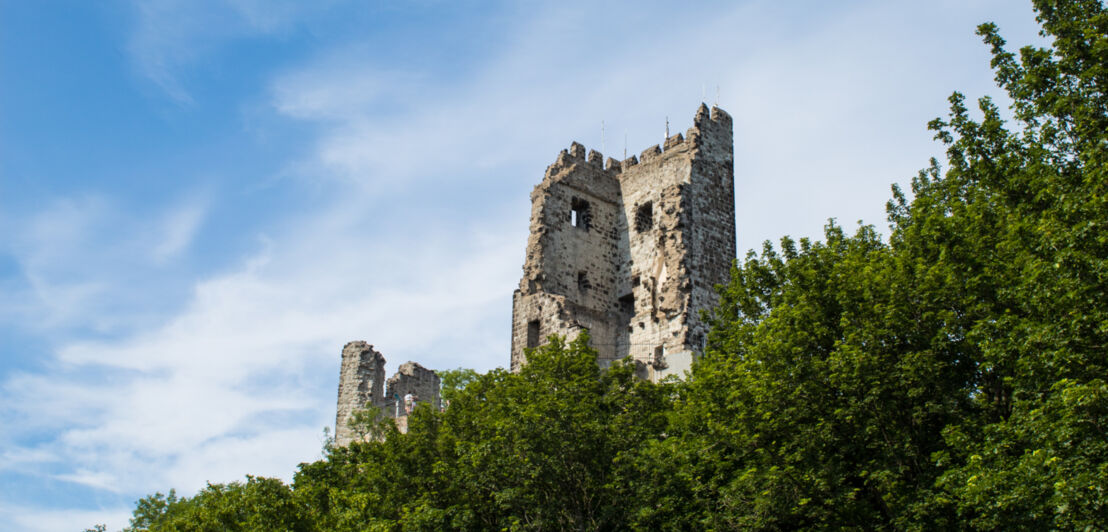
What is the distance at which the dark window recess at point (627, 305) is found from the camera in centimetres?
3119

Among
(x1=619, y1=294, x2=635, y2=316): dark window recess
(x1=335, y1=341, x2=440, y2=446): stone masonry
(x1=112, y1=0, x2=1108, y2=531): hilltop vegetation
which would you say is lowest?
(x1=112, y1=0, x2=1108, y2=531): hilltop vegetation

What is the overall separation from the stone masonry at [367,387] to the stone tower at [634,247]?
8.07m

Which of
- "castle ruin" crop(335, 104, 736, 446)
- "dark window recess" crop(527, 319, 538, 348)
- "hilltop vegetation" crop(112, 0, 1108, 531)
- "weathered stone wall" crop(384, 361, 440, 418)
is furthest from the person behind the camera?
"weathered stone wall" crop(384, 361, 440, 418)

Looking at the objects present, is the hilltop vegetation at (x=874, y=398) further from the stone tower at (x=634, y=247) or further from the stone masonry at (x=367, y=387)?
the stone masonry at (x=367, y=387)

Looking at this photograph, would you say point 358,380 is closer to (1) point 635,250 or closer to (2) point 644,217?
(1) point 635,250

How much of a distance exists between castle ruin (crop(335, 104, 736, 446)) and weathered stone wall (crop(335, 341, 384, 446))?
82cm

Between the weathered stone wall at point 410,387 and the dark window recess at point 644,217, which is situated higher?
the dark window recess at point 644,217

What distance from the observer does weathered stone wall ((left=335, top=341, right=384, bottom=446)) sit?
35.0m

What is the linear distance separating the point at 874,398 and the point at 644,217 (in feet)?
53.2

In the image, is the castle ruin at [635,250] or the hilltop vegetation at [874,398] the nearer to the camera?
the hilltop vegetation at [874,398]

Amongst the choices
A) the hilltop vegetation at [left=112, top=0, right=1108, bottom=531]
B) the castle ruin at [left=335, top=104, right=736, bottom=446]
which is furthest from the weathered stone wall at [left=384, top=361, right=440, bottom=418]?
the hilltop vegetation at [left=112, top=0, right=1108, bottom=531]

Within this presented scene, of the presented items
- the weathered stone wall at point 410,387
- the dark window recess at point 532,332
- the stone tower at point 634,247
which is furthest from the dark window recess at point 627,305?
the weathered stone wall at point 410,387

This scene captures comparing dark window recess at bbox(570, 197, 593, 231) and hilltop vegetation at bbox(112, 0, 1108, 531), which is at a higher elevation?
dark window recess at bbox(570, 197, 593, 231)

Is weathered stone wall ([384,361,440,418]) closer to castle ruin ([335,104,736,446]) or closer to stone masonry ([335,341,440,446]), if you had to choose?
stone masonry ([335,341,440,446])
